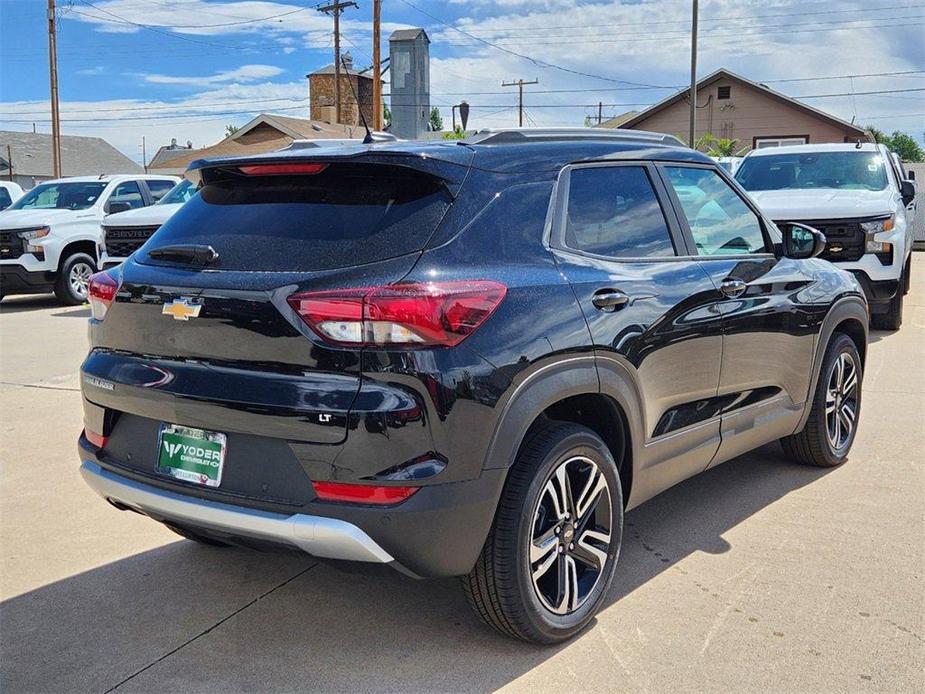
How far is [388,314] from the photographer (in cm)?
275

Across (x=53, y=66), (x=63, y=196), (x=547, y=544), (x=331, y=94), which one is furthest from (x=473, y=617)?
(x=331, y=94)

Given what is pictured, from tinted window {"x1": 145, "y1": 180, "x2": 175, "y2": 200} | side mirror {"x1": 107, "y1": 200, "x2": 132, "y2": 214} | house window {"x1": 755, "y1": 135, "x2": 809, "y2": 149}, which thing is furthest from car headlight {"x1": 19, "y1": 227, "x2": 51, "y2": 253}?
house window {"x1": 755, "y1": 135, "x2": 809, "y2": 149}

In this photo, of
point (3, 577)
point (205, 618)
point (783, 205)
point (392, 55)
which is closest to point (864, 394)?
point (783, 205)

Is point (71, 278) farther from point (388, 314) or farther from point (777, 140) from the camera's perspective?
point (777, 140)

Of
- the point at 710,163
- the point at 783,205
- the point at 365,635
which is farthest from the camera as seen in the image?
the point at 783,205

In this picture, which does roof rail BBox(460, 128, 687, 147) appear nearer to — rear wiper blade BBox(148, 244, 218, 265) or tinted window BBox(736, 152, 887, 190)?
rear wiper blade BBox(148, 244, 218, 265)

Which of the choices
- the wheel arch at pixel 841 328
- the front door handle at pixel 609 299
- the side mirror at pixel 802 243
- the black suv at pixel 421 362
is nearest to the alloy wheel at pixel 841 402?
the wheel arch at pixel 841 328

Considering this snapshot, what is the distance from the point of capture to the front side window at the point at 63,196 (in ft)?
47.3

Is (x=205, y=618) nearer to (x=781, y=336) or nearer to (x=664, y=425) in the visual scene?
(x=664, y=425)

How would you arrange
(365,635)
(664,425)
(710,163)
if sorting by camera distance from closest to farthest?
1. (365,635)
2. (664,425)
3. (710,163)

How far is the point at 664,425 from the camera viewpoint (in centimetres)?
375

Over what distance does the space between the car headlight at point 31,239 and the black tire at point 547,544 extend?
40.1 ft

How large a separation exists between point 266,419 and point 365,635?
1.03m

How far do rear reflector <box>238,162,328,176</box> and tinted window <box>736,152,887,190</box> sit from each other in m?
8.90
